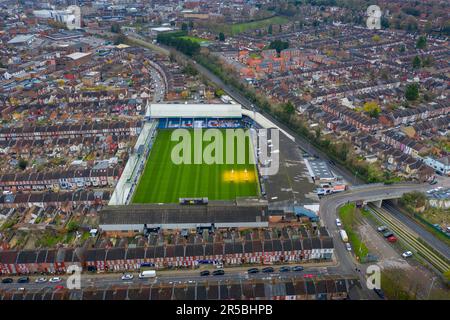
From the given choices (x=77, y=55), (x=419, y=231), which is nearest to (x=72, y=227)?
(x=419, y=231)

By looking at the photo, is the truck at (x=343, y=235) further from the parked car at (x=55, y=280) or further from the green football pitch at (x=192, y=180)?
the parked car at (x=55, y=280)

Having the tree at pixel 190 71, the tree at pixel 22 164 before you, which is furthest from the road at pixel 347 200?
the tree at pixel 190 71

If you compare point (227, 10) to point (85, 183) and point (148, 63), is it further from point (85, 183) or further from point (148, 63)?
point (85, 183)

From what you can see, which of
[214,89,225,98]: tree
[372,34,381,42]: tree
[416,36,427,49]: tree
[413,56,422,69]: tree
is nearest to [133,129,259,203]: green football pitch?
[214,89,225,98]: tree

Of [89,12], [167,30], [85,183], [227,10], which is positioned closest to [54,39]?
[167,30]

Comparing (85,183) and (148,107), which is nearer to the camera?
(85,183)

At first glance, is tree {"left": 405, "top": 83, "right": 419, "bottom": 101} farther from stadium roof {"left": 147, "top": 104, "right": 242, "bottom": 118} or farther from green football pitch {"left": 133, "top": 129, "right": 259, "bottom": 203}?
green football pitch {"left": 133, "top": 129, "right": 259, "bottom": 203}

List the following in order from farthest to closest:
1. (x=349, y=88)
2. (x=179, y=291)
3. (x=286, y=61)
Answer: (x=286, y=61)
(x=349, y=88)
(x=179, y=291)
